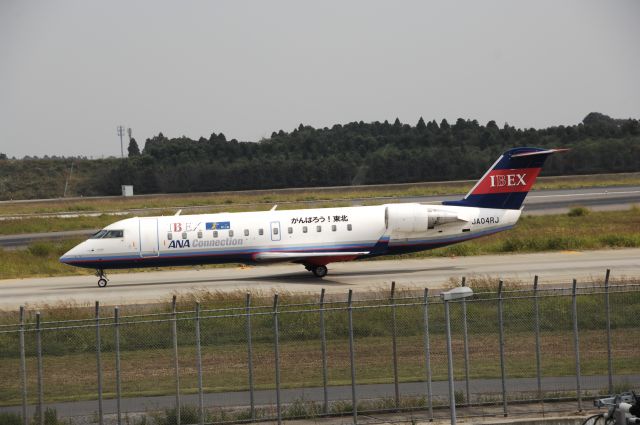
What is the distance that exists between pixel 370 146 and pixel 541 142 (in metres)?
22.4

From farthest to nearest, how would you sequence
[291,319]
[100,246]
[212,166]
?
[212,166] < [100,246] < [291,319]

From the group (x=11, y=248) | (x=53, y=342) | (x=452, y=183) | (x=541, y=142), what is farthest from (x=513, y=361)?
(x=541, y=142)

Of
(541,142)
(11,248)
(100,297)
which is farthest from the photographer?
(541,142)

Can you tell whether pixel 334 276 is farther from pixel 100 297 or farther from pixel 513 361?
pixel 513 361

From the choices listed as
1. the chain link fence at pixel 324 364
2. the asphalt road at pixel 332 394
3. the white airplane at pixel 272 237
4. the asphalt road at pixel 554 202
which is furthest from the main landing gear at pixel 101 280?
the asphalt road at pixel 554 202

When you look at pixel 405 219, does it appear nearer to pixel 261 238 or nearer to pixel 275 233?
pixel 275 233

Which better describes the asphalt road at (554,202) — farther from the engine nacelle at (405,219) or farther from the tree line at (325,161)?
the engine nacelle at (405,219)

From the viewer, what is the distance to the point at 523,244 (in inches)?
1628

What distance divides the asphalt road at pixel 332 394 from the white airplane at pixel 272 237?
15120 millimetres

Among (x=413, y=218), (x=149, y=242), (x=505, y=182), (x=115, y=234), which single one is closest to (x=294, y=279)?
(x=413, y=218)

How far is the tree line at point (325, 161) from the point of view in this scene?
346 feet

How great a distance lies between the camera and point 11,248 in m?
51.9

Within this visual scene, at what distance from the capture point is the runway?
3109cm

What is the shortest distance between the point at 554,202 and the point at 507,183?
32843 millimetres
